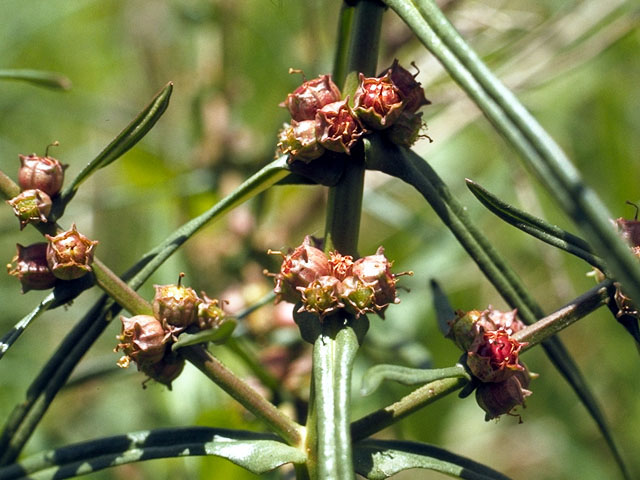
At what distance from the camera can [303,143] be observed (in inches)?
37.1

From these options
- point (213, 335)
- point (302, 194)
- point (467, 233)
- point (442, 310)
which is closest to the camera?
point (213, 335)

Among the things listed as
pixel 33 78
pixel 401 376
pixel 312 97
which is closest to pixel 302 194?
pixel 33 78

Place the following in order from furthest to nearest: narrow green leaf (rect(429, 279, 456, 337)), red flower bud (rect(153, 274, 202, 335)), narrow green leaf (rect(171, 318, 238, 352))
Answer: narrow green leaf (rect(429, 279, 456, 337)) → red flower bud (rect(153, 274, 202, 335)) → narrow green leaf (rect(171, 318, 238, 352))

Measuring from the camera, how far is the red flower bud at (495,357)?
3.07 feet

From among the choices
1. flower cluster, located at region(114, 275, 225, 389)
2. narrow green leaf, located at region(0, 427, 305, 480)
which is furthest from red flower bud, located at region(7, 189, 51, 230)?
narrow green leaf, located at region(0, 427, 305, 480)

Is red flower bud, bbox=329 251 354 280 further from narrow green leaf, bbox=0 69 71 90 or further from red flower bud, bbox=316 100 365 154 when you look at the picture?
narrow green leaf, bbox=0 69 71 90

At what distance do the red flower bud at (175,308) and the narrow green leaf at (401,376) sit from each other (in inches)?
8.4

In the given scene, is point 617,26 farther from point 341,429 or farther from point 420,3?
point 341,429

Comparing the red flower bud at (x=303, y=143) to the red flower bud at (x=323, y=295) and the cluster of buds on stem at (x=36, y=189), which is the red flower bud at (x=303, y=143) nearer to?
the red flower bud at (x=323, y=295)

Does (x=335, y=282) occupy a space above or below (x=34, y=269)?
below

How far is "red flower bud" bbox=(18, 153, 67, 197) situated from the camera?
38.2 inches

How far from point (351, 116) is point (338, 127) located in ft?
0.07

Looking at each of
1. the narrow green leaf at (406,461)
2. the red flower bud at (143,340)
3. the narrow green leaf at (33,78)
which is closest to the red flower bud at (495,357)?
the narrow green leaf at (406,461)

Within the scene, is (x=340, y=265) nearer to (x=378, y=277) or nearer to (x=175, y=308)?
(x=378, y=277)
